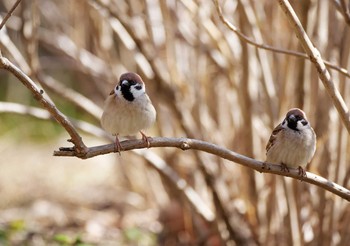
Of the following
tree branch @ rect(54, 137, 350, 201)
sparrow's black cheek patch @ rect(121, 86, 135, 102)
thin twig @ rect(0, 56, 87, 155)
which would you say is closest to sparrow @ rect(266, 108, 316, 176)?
tree branch @ rect(54, 137, 350, 201)

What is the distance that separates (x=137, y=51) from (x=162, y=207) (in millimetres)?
1215

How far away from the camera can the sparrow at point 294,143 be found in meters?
3.29

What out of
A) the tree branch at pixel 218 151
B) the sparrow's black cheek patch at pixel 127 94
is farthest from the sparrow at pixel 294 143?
the sparrow's black cheek patch at pixel 127 94

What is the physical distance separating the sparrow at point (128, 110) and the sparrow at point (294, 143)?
0.60 meters

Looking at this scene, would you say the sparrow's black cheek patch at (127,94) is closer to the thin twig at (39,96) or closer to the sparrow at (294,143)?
the sparrow at (294,143)

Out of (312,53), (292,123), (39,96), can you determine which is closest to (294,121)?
(292,123)

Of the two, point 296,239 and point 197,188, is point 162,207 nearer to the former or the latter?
point 197,188

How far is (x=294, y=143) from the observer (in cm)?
334

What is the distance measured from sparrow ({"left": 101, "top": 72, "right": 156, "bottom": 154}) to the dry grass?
2.40ft

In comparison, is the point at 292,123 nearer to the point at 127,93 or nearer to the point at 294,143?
the point at 294,143

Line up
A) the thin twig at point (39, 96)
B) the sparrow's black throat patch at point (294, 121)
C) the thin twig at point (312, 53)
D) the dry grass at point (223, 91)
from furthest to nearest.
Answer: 1. the dry grass at point (223, 91)
2. the sparrow's black throat patch at point (294, 121)
3. the thin twig at point (312, 53)
4. the thin twig at point (39, 96)

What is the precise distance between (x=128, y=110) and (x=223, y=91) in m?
1.71

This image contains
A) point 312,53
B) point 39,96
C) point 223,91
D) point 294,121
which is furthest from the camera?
point 223,91

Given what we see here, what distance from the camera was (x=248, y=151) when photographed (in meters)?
4.24
